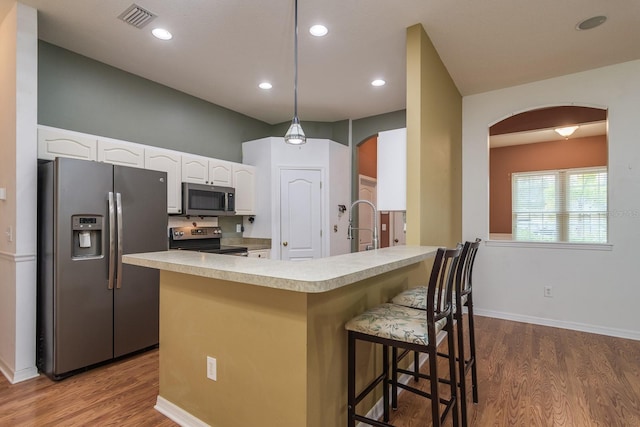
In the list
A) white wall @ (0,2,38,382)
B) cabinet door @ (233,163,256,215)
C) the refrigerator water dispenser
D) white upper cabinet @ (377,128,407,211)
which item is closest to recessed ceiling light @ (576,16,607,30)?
white upper cabinet @ (377,128,407,211)

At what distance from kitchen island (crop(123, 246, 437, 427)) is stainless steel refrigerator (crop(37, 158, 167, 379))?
38.7 inches

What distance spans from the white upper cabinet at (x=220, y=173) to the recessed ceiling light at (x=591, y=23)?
3.92 meters

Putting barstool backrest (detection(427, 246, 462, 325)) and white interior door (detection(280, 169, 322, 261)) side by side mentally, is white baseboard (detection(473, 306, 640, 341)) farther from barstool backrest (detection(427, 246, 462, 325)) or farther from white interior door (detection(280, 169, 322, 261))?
barstool backrest (detection(427, 246, 462, 325))

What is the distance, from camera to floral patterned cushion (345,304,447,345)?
1.59m

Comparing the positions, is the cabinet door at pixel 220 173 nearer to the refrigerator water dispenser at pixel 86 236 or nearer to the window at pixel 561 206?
the refrigerator water dispenser at pixel 86 236

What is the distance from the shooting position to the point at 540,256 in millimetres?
4059

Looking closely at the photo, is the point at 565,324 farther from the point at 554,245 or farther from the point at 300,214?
the point at 300,214

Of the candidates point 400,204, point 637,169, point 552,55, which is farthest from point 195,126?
point 637,169

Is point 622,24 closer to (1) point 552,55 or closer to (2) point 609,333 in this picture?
(1) point 552,55

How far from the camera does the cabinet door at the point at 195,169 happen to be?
3.96 metres

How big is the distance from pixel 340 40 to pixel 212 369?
2.83 m

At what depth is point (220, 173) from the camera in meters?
4.43

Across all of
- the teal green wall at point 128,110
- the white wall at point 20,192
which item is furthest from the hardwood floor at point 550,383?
the teal green wall at point 128,110

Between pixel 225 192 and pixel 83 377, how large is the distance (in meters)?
2.42
